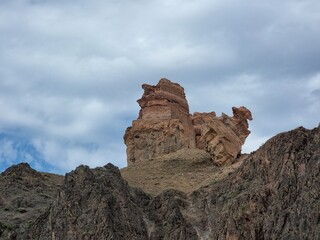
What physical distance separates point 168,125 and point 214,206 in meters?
41.6

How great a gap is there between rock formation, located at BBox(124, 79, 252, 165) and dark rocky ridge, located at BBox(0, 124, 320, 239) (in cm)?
3289

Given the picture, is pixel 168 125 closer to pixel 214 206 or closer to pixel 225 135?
pixel 225 135

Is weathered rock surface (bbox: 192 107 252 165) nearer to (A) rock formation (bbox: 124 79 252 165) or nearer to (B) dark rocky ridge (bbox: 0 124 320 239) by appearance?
(A) rock formation (bbox: 124 79 252 165)

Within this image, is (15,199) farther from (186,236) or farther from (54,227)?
(186,236)

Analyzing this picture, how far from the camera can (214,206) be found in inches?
2295

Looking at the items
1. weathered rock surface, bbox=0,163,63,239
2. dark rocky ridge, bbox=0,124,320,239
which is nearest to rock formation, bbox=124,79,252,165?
weathered rock surface, bbox=0,163,63,239

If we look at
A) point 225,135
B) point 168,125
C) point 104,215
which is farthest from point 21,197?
point 168,125

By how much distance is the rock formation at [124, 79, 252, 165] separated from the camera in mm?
97312

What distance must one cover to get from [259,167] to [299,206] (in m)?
9.68

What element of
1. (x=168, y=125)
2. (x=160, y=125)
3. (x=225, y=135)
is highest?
(x=160, y=125)

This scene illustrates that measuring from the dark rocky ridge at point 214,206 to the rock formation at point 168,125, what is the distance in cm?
3289

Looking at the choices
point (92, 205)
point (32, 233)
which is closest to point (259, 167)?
point (92, 205)

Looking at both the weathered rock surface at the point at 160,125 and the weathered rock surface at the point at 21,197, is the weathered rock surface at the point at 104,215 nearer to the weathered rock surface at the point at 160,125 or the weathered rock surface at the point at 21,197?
the weathered rock surface at the point at 21,197

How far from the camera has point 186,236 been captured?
53625 mm
